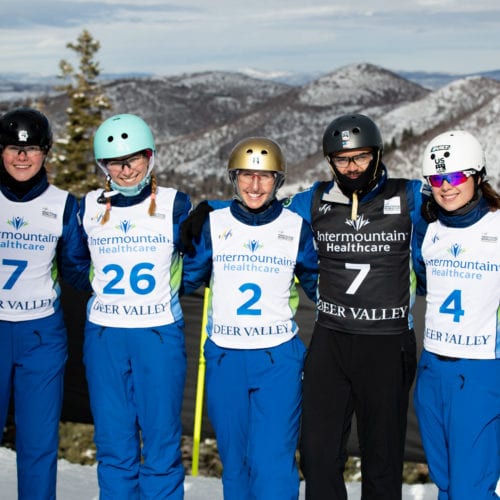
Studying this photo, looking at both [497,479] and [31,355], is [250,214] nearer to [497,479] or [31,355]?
[31,355]

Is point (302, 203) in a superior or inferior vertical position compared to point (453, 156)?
inferior

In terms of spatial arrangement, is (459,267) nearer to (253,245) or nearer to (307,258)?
(307,258)

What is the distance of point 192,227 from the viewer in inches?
154

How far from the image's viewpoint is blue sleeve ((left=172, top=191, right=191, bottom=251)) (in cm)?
400

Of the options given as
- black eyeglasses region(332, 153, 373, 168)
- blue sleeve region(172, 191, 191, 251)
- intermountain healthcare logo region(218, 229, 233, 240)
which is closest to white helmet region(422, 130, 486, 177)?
black eyeglasses region(332, 153, 373, 168)

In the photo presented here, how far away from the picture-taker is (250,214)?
4.01 meters

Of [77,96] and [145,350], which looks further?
[77,96]

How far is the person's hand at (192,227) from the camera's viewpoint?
3914 millimetres

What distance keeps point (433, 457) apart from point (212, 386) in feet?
4.15

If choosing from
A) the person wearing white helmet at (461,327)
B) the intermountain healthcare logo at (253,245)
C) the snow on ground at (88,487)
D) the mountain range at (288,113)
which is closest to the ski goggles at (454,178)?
the person wearing white helmet at (461,327)

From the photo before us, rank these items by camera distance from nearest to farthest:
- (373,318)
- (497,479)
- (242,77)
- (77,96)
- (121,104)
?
1. (497,479)
2. (373,318)
3. (77,96)
4. (121,104)
5. (242,77)

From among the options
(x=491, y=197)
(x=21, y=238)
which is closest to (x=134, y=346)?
(x=21, y=238)

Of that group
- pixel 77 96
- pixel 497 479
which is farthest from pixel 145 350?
pixel 77 96

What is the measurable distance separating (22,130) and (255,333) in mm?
1814
